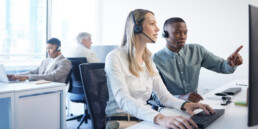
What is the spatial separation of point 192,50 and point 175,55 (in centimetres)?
18

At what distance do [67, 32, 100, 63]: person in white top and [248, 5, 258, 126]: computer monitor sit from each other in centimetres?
286

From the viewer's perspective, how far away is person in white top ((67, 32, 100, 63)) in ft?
11.2

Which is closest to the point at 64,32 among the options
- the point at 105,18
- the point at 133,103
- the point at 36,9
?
the point at 36,9

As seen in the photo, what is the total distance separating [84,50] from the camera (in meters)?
3.49

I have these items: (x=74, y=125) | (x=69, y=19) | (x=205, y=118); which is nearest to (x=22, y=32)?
(x=69, y=19)

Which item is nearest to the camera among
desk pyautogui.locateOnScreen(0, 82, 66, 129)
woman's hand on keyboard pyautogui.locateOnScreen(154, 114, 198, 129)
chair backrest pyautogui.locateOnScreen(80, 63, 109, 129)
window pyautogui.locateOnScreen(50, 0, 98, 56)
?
woman's hand on keyboard pyautogui.locateOnScreen(154, 114, 198, 129)

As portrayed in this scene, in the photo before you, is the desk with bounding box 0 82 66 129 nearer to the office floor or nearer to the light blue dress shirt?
the office floor

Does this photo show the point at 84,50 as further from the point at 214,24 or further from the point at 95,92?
the point at 95,92

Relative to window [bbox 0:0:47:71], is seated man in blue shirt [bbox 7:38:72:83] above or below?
below

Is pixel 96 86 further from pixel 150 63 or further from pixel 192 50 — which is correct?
pixel 192 50

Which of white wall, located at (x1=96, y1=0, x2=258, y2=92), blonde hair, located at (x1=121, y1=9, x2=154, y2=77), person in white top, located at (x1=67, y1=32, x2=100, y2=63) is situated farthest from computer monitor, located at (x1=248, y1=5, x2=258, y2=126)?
person in white top, located at (x1=67, y1=32, x2=100, y2=63)

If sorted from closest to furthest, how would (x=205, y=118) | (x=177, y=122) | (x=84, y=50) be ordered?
1. (x=177, y=122)
2. (x=205, y=118)
3. (x=84, y=50)

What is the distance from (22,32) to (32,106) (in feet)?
6.55

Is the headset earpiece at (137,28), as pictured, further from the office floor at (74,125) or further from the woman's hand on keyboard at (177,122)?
the office floor at (74,125)
